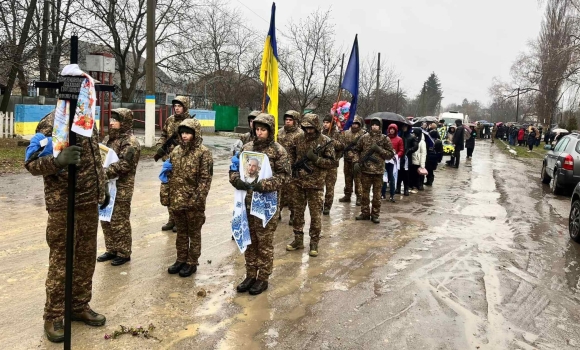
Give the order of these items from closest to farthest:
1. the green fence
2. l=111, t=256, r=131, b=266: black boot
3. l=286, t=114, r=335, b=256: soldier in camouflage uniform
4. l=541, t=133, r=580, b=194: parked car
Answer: l=111, t=256, r=131, b=266: black boot < l=286, t=114, r=335, b=256: soldier in camouflage uniform < l=541, t=133, r=580, b=194: parked car < the green fence

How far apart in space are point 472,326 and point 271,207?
2267mm

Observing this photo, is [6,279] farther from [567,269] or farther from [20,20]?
[20,20]

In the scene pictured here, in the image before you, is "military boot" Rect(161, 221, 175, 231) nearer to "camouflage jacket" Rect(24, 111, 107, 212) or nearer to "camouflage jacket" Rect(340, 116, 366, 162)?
"camouflage jacket" Rect(24, 111, 107, 212)

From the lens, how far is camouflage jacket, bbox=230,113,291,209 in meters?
4.88

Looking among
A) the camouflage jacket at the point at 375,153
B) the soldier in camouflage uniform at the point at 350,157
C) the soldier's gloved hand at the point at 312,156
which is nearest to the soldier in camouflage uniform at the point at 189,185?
the soldier's gloved hand at the point at 312,156

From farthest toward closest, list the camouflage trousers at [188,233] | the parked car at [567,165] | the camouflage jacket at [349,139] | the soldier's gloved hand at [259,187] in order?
the parked car at [567,165] < the camouflage jacket at [349,139] < the camouflage trousers at [188,233] < the soldier's gloved hand at [259,187]

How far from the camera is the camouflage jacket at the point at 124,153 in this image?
5387 mm

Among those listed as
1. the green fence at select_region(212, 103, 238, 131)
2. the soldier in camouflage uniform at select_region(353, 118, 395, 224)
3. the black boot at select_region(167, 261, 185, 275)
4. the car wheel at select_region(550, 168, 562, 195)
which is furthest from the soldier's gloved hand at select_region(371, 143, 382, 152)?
the green fence at select_region(212, 103, 238, 131)

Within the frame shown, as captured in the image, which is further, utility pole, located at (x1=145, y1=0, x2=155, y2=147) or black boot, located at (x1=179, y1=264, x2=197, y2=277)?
utility pole, located at (x1=145, y1=0, x2=155, y2=147)

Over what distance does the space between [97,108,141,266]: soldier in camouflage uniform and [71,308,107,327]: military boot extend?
1473mm

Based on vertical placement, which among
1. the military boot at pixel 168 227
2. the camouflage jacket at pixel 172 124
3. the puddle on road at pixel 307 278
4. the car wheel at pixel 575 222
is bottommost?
the puddle on road at pixel 307 278

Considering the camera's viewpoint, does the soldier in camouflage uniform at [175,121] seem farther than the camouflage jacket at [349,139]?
No

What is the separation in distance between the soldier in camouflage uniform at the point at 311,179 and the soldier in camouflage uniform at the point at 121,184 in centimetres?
218

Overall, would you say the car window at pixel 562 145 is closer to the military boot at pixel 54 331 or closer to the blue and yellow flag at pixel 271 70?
the blue and yellow flag at pixel 271 70
